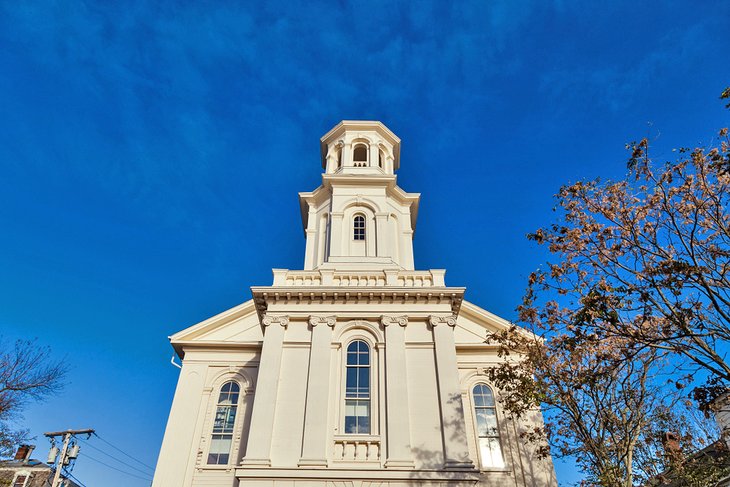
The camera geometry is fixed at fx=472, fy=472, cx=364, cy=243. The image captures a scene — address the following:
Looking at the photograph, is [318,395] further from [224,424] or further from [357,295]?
[224,424]

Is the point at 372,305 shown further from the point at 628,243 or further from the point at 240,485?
the point at 628,243

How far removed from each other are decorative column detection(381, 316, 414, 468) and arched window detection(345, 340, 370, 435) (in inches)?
30.3

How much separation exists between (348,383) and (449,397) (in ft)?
11.2

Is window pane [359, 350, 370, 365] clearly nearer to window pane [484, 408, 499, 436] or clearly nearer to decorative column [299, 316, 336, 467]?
decorative column [299, 316, 336, 467]

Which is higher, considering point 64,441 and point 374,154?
point 374,154

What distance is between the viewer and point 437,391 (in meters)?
15.7

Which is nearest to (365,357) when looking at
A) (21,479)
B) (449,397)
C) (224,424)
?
(449,397)

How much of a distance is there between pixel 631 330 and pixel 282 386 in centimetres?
1071

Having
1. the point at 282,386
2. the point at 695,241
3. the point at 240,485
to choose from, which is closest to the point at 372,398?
the point at 282,386

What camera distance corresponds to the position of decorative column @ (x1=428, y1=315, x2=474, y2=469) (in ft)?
46.7

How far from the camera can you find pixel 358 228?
23.1 metres

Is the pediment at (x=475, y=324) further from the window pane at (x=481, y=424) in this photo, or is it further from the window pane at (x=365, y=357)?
the window pane at (x=365, y=357)

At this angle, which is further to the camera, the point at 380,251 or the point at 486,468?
the point at 380,251

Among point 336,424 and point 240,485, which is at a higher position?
point 336,424
